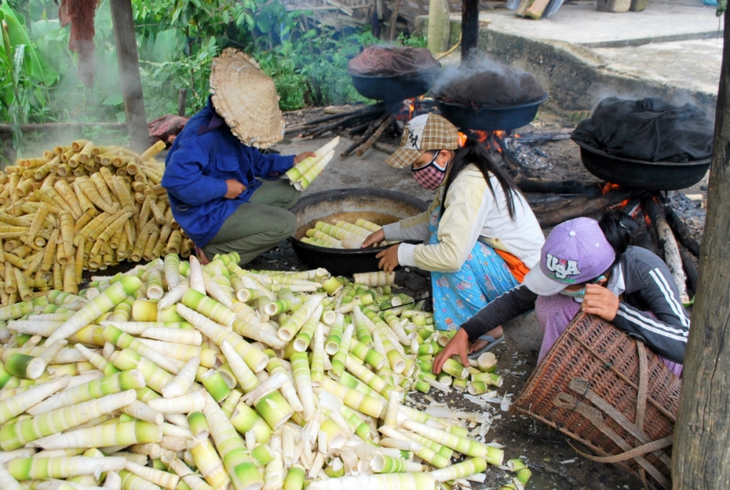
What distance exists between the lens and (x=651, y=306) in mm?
2457

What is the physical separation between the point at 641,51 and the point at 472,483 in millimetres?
7912

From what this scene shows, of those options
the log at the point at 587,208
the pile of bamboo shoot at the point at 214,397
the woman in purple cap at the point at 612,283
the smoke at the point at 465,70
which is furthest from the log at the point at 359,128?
the woman in purple cap at the point at 612,283

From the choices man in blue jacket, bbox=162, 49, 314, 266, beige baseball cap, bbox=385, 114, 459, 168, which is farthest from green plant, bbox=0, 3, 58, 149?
beige baseball cap, bbox=385, 114, 459, 168

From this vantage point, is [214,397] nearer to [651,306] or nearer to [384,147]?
[651,306]

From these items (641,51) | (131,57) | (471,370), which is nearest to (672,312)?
(471,370)

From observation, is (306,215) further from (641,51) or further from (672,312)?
(641,51)

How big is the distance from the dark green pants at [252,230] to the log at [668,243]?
2.76 metres

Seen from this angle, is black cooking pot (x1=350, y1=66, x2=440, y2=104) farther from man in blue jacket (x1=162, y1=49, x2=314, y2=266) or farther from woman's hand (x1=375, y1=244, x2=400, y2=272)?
woman's hand (x1=375, y1=244, x2=400, y2=272)

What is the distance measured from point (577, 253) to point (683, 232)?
254cm

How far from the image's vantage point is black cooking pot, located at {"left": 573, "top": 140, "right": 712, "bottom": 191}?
4.00 metres

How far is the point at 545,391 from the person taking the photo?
240 centimetres

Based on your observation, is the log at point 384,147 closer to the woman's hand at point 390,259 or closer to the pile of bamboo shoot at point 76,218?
the pile of bamboo shoot at point 76,218

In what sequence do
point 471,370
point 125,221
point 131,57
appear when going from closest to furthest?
point 471,370 → point 125,221 → point 131,57

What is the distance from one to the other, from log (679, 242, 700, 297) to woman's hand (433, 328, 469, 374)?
197cm
